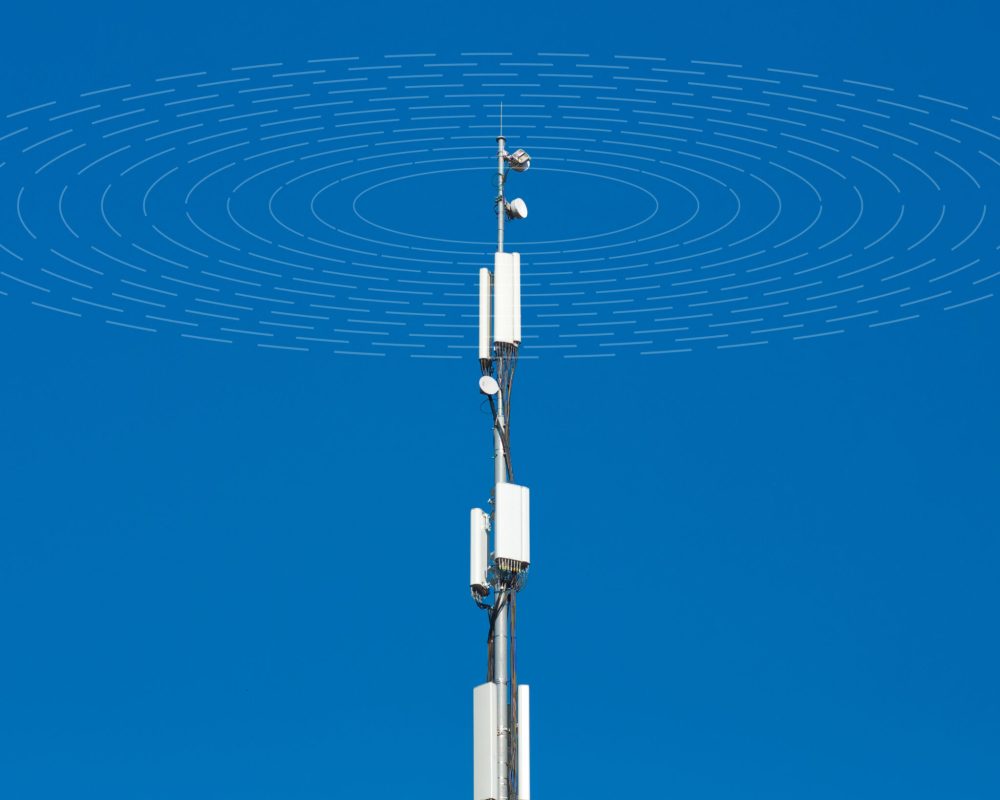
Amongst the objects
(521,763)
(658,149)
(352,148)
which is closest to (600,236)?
(658,149)

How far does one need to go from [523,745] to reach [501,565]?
9.69 feet

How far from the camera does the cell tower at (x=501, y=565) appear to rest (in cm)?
3681

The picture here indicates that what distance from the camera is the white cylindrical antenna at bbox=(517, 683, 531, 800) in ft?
120

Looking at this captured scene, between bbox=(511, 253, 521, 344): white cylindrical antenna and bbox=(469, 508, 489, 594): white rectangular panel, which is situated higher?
bbox=(511, 253, 521, 344): white cylindrical antenna

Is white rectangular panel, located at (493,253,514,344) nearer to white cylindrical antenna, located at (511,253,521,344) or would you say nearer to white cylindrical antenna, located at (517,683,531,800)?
white cylindrical antenna, located at (511,253,521,344)

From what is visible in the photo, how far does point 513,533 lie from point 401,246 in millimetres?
9177

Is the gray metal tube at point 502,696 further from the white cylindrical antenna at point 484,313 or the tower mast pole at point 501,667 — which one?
the white cylindrical antenna at point 484,313

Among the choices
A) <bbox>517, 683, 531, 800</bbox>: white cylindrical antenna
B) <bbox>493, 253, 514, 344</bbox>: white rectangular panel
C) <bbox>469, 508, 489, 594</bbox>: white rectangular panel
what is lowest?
<bbox>517, 683, 531, 800</bbox>: white cylindrical antenna

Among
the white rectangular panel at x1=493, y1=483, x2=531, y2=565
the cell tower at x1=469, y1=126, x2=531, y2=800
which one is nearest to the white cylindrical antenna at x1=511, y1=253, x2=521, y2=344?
the cell tower at x1=469, y1=126, x2=531, y2=800

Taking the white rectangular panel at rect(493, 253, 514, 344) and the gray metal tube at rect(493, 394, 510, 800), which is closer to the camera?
the gray metal tube at rect(493, 394, 510, 800)

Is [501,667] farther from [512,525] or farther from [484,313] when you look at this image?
[484,313]

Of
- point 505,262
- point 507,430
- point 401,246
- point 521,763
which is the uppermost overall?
point 401,246

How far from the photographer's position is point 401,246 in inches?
1767

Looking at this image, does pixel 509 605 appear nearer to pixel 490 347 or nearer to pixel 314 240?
pixel 490 347
